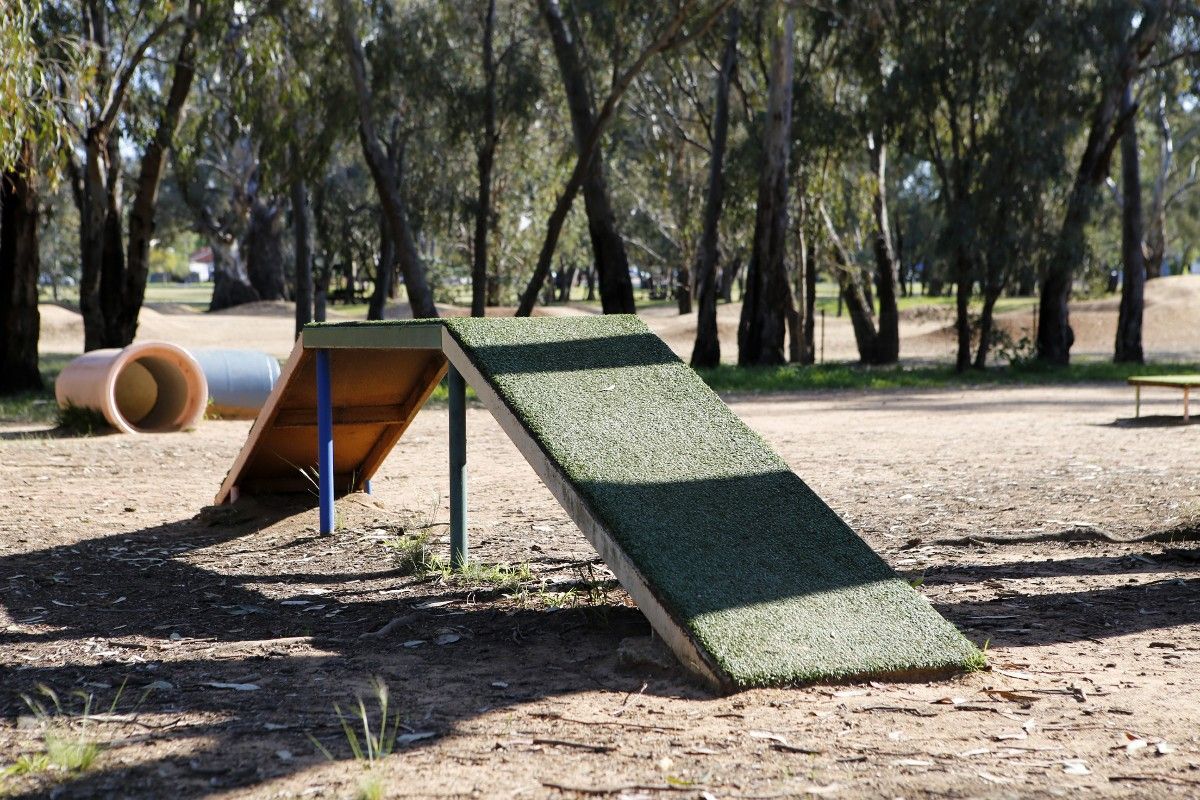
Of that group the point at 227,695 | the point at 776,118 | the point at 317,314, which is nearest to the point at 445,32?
the point at 776,118

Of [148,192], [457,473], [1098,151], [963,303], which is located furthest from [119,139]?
[1098,151]

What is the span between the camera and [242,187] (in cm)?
4522

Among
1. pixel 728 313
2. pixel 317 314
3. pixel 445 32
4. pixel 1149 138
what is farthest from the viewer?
pixel 1149 138

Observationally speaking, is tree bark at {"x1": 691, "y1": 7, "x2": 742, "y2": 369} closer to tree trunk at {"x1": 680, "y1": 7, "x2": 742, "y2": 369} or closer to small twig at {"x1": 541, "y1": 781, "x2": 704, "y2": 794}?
tree trunk at {"x1": 680, "y1": 7, "x2": 742, "y2": 369}

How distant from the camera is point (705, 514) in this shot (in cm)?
502

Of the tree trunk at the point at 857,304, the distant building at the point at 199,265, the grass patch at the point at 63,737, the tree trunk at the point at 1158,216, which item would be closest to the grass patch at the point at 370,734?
the grass patch at the point at 63,737

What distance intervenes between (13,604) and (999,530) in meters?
4.91

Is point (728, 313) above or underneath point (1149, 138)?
underneath

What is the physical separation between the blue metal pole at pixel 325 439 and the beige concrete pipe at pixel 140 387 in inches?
227

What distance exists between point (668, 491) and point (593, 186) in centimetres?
1742

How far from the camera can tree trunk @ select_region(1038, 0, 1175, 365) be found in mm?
21797

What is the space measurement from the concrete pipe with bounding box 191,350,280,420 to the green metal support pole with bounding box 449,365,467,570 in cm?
836

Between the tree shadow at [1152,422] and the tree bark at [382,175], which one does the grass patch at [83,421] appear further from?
the tree shadow at [1152,422]

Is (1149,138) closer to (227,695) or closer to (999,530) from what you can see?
(999,530)
